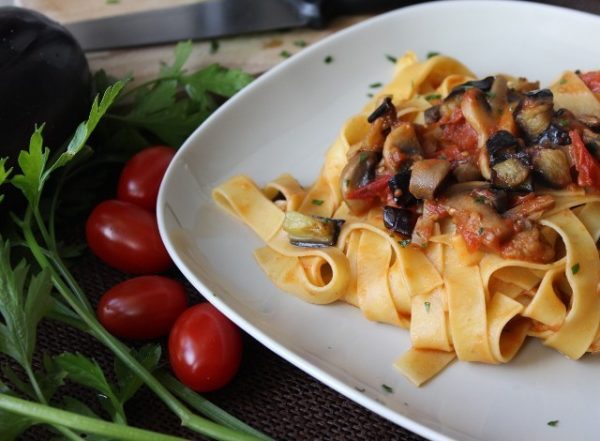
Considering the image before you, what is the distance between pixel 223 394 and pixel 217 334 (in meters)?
0.29

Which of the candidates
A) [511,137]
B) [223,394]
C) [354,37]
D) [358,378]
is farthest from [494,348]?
[354,37]

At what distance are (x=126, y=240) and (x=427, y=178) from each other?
1.75m

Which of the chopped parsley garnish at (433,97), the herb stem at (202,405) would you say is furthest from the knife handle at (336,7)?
the herb stem at (202,405)

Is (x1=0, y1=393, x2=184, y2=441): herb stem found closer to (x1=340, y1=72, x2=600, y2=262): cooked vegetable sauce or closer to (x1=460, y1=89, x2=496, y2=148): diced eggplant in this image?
(x1=340, y1=72, x2=600, y2=262): cooked vegetable sauce

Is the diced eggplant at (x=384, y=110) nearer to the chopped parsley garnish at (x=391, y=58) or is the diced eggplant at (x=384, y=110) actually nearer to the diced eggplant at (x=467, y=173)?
the diced eggplant at (x=467, y=173)

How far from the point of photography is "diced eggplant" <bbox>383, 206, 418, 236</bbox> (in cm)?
390

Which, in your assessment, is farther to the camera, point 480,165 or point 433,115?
point 433,115

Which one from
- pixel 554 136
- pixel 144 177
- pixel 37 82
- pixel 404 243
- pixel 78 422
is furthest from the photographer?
pixel 144 177

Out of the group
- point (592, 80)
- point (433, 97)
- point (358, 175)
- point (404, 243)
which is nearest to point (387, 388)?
point (404, 243)

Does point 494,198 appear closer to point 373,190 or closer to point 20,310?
point 373,190

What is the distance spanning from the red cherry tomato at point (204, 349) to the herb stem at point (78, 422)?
0.59m

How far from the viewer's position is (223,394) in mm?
3932

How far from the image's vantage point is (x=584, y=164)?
3699 mm

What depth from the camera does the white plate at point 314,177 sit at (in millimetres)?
3381
